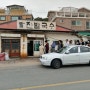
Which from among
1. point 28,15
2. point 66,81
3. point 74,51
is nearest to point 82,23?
point 28,15

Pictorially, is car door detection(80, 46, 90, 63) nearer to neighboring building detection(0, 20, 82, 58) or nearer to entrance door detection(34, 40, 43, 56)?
neighboring building detection(0, 20, 82, 58)

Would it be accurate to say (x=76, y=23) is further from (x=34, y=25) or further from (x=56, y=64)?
(x=56, y=64)

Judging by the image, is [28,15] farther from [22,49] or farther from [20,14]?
[22,49]

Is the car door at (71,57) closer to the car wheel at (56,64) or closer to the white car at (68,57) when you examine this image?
the white car at (68,57)

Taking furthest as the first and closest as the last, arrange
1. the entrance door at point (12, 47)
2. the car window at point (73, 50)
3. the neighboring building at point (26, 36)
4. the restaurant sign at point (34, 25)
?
the entrance door at point (12, 47), the restaurant sign at point (34, 25), the neighboring building at point (26, 36), the car window at point (73, 50)

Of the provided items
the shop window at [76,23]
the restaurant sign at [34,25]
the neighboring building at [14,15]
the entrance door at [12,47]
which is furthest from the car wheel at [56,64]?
the neighboring building at [14,15]

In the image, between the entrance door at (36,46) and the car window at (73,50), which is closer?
the car window at (73,50)

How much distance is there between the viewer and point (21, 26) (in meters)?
25.2

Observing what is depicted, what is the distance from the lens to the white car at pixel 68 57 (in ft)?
51.9

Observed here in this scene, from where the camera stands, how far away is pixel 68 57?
16062 mm

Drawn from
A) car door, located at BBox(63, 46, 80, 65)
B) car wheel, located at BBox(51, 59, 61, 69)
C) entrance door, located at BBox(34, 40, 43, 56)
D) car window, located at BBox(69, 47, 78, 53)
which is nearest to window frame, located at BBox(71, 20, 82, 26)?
entrance door, located at BBox(34, 40, 43, 56)

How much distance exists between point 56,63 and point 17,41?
1074 centimetres

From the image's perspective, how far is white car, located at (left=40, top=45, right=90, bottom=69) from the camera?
15820mm

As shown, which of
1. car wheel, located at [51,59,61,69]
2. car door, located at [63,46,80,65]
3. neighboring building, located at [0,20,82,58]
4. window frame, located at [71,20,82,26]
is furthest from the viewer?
window frame, located at [71,20,82,26]
